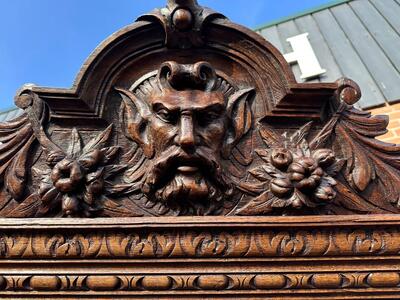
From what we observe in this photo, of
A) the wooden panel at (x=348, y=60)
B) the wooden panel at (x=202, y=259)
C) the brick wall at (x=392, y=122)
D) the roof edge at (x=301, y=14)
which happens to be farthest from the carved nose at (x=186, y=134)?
the roof edge at (x=301, y=14)

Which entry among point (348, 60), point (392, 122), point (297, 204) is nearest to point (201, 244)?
point (297, 204)

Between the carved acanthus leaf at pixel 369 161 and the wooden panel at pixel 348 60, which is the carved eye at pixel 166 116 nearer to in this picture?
the carved acanthus leaf at pixel 369 161

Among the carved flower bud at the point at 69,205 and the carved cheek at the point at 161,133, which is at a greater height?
the carved cheek at the point at 161,133

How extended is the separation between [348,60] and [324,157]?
2.08 m

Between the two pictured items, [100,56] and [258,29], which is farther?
[258,29]

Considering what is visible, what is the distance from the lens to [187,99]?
1094 millimetres

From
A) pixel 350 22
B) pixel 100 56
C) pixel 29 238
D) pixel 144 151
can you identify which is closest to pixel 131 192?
pixel 144 151

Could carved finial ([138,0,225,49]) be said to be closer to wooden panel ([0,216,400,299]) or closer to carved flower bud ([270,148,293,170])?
carved flower bud ([270,148,293,170])

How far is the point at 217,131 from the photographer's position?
3.61 feet

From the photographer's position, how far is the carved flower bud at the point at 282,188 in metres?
1.07

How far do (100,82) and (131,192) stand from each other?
1.02ft

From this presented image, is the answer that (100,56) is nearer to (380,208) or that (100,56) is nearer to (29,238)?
(29,238)

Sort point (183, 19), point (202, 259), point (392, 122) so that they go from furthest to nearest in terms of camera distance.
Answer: point (392, 122), point (183, 19), point (202, 259)

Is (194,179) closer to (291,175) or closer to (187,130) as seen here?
(187,130)
